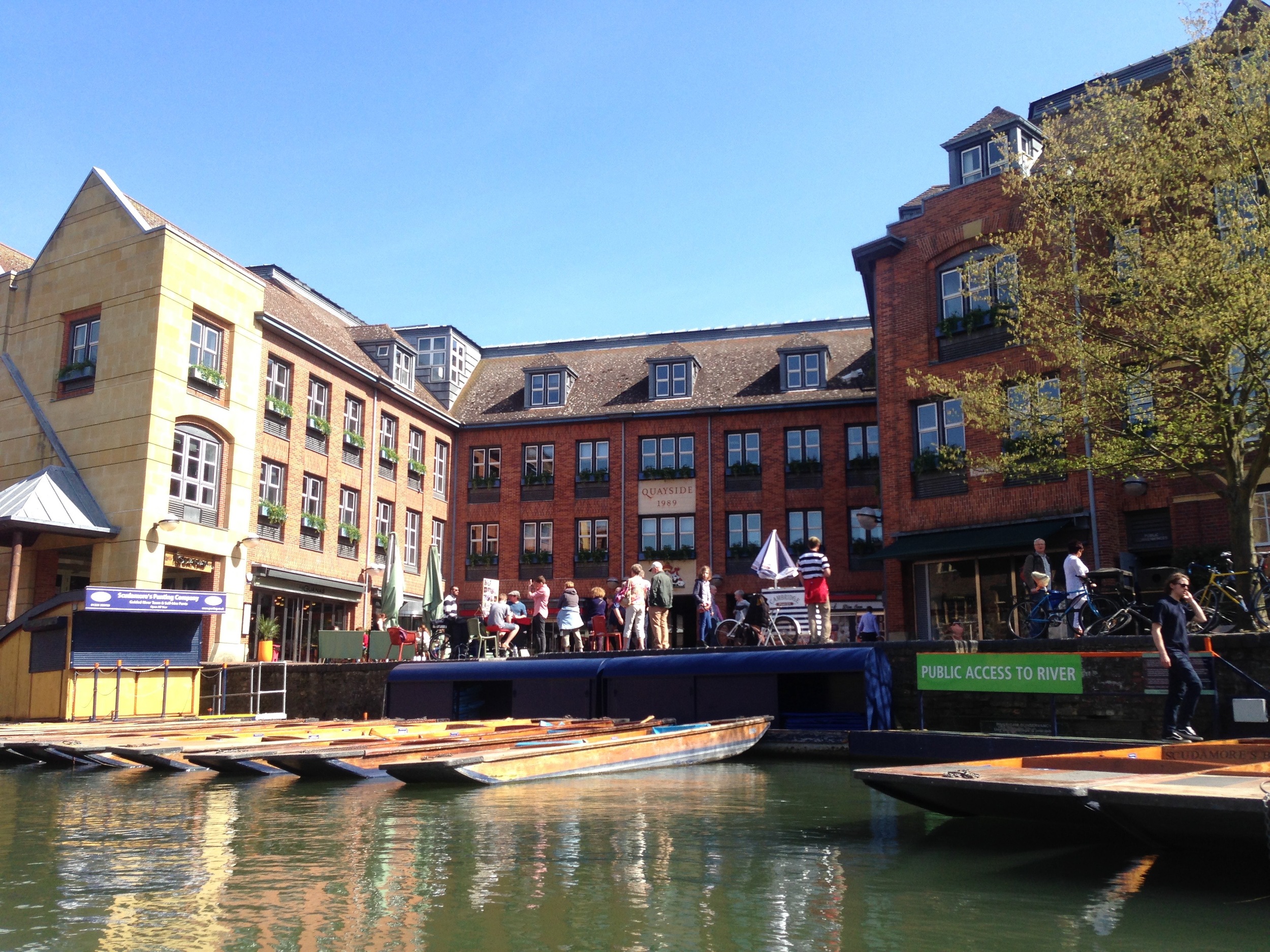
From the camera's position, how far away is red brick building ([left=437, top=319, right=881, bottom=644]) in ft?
120

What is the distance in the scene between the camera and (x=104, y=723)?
20078 millimetres

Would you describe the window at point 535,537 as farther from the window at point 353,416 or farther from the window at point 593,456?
the window at point 353,416

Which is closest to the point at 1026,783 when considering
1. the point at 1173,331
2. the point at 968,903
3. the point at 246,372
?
the point at 968,903

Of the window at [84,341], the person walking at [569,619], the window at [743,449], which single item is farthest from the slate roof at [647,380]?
the person walking at [569,619]

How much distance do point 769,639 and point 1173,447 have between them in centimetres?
802

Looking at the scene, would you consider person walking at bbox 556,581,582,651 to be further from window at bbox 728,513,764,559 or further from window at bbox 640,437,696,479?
window at bbox 640,437,696,479

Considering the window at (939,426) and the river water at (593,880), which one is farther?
the window at (939,426)

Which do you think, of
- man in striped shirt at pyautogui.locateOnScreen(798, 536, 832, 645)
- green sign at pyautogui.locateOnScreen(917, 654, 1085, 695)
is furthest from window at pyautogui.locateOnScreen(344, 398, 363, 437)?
green sign at pyautogui.locateOnScreen(917, 654, 1085, 695)

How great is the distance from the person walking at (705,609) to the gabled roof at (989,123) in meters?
13.9

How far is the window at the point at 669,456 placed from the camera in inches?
1492

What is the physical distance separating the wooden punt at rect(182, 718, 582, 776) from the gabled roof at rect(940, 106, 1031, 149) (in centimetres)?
1941

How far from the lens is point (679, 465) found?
3822 centimetres

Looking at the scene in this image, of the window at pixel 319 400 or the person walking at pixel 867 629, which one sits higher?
the window at pixel 319 400

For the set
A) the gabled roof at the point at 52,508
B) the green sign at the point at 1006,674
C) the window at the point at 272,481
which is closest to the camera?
the green sign at the point at 1006,674
